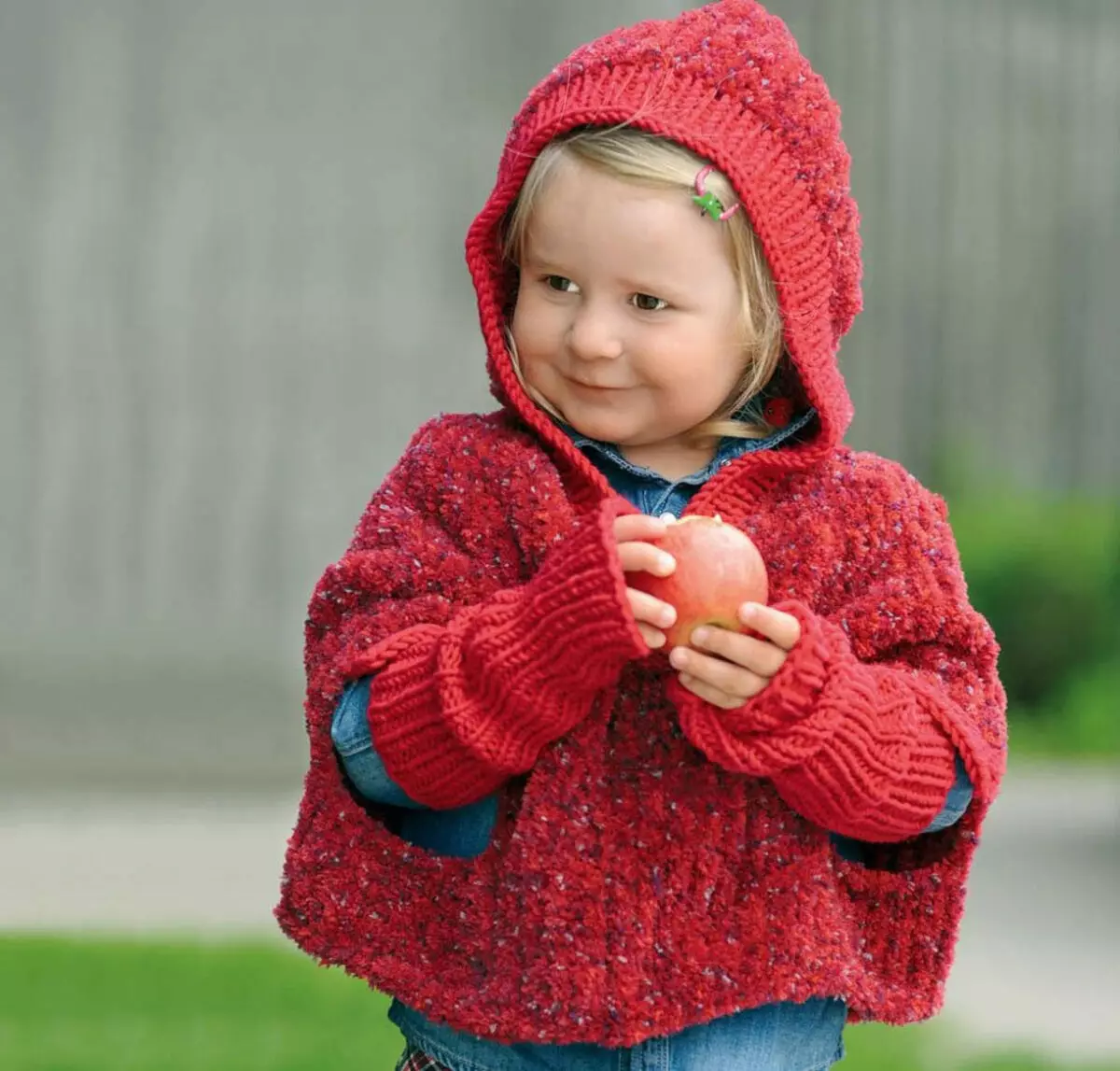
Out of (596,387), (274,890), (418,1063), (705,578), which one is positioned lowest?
(274,890)

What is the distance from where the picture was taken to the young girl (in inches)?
73.0

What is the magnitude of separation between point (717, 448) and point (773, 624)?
394mm

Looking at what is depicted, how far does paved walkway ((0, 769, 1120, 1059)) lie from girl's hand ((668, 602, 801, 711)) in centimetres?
300

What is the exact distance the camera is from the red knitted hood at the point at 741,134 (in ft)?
6.57

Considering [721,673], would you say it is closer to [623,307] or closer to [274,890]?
[623,307]

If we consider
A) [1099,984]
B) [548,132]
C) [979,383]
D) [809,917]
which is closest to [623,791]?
[809,917]

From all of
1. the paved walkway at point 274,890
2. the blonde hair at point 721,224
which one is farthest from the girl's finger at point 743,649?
the paved walkway at point 274,890

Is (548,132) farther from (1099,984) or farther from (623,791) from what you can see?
(1099,984)

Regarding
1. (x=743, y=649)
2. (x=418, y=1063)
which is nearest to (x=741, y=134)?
A: (x=743, y=649)

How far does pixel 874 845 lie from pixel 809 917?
202mm

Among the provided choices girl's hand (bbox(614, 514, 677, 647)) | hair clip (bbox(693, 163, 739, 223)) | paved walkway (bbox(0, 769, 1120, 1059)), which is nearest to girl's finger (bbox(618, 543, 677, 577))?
girl's hand (bbox(614, 514, 677, 647))

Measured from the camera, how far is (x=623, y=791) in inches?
76.6

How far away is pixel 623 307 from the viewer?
1.97m

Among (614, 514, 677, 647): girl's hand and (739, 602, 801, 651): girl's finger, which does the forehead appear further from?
(739, 602, 801, 651): girl's finger
